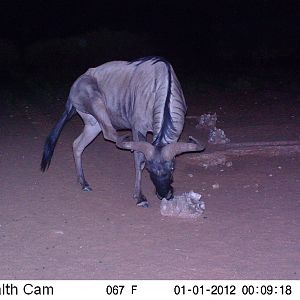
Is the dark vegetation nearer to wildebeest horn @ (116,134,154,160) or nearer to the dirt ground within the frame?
the dirt ground

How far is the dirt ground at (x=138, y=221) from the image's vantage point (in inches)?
214

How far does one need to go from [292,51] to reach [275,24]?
3.16 metres

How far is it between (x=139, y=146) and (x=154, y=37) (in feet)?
74.3

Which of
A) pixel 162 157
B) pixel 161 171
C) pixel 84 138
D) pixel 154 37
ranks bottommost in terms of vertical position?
pixel 161 171

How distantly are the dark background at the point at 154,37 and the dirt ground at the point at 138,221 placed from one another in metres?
10.0

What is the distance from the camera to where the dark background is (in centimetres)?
2134

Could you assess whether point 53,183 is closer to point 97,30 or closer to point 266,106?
point 266,106

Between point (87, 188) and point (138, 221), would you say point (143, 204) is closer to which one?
point (138, 221)

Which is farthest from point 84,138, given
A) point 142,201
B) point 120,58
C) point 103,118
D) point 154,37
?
point 154,37

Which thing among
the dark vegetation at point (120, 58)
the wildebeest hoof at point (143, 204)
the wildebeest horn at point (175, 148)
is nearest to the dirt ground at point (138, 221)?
the wildebeest hoof at point (143, 204)

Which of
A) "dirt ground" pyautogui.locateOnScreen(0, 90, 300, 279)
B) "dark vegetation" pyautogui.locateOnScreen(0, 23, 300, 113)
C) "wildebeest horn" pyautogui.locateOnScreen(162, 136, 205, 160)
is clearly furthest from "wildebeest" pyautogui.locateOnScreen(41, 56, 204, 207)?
"dark vegetation" pyautogui.locateOnScreen(0, 23, 300, 113)

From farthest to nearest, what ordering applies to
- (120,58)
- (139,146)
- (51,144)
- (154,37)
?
(154,37) → (120,58) → (51,144) → (139,146)

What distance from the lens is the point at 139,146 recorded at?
6.64 meters

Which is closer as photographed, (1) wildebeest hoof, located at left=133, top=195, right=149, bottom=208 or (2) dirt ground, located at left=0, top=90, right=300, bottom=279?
(2) dirt ground, located at left=0, top=90, right=300, bottom=279
